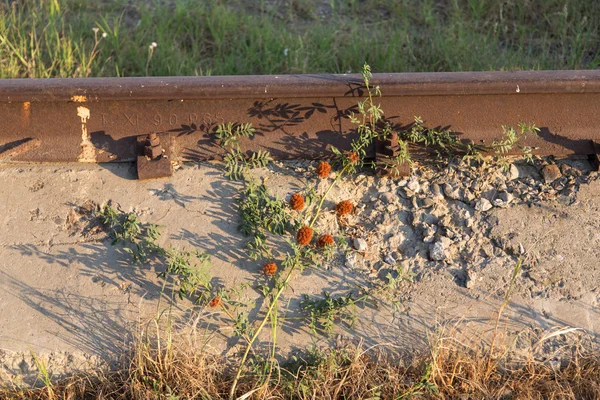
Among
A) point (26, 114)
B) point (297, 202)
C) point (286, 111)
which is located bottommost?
point (297, 202)

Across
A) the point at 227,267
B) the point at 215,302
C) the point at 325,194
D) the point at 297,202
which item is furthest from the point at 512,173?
the point at 215,302

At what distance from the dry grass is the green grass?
2414mm

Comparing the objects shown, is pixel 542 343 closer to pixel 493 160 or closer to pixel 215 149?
pixel 493 160

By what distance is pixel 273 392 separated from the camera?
3.02 meters

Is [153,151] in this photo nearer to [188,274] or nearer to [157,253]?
[157,253]

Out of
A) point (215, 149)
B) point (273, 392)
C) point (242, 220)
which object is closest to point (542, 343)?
point (273, 392)

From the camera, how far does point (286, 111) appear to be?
13.0 ft

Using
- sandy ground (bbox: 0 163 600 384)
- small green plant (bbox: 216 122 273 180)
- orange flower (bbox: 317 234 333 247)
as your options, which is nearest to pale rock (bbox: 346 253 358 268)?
sandy ground (bbox: 0 163 600 384)

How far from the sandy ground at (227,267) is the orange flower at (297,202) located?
162mm

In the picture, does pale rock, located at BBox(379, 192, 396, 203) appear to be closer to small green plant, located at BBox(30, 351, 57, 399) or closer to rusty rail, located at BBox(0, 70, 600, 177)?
rusty rail, located at BBox(0, 70, 600, 177)

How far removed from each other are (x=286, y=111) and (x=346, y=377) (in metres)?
1.58

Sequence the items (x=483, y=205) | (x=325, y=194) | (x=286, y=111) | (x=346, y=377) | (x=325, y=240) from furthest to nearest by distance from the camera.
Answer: (x=286, y=111), (x=483, y=205), (x=325, y=194), (x=325, y=240), (x=346, y=377)

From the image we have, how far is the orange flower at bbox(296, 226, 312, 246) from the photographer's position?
3.47m

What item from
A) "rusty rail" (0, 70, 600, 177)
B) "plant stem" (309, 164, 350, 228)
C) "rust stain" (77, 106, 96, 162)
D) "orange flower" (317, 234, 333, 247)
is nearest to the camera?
"orange flower" (317, 234, 333, 247)
